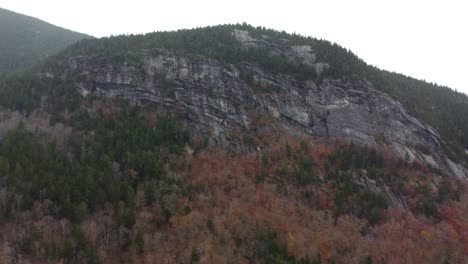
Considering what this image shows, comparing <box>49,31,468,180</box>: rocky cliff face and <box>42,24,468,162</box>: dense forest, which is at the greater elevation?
<box>42,24,468,162</box>: dense forest

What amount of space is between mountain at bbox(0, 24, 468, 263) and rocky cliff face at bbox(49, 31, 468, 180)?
533mm

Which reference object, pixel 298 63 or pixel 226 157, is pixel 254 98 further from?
pixel 226 157

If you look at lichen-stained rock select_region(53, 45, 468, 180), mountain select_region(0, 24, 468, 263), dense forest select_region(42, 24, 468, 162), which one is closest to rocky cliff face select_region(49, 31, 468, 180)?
lichen-stained rock select_region(53, 45, 468, 180)

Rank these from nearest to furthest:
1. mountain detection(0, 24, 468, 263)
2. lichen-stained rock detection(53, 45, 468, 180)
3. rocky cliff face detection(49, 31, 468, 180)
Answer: mountain detection(0, 24, 468, 263) → lichen-stained rock detection(53, 45, 468, 180) → rocky cliff face detection(49, 31, 468, 180)

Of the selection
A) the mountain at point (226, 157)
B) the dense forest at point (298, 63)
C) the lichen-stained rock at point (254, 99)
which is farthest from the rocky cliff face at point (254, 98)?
the dense forest at point (298, 63)

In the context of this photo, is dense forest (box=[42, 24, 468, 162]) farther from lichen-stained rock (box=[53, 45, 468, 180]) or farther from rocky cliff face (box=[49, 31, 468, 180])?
lichen-stained rock (box=[53, 45, 468, 180])

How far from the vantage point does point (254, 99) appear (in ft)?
457

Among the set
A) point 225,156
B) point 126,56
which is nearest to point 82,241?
point 225,156

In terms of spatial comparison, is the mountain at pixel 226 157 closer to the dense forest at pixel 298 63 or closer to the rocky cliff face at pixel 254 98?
the rocky cliff face at pixel 254 98

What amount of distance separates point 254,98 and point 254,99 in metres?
0.44

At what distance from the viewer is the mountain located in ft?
253

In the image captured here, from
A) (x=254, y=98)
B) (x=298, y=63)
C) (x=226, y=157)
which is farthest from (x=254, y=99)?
(x=226, y=157)

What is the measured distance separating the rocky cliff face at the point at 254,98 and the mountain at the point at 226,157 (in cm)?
53

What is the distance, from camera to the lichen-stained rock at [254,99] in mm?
127812
